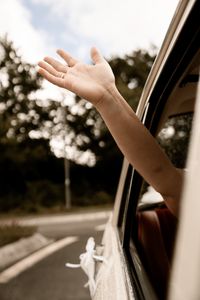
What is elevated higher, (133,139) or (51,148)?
(51,148)

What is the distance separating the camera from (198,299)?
61cm

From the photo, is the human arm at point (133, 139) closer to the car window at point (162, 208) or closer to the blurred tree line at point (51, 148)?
the car window at point (162, 208)

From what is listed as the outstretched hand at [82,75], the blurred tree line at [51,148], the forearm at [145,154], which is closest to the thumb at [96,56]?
the outstretched hand at [82,75]

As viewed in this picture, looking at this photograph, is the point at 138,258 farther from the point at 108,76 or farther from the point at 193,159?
the point at 193,159

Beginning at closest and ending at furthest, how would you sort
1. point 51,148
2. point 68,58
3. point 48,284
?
point 68,58, point 48,284, point 51,148

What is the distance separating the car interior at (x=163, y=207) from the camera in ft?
5.59

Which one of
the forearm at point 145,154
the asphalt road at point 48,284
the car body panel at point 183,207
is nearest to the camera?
the car body panel at point 183,207

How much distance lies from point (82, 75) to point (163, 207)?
1110 mm

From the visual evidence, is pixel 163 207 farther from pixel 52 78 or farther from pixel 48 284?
pixel 48 284

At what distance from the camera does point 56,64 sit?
158 centimetres

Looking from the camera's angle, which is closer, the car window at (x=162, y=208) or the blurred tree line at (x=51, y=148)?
the car window at (x=162, y=208)

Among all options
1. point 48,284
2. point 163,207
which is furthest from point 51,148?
point 163,207

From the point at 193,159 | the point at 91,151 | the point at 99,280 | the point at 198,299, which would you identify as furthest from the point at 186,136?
the point at 91,151

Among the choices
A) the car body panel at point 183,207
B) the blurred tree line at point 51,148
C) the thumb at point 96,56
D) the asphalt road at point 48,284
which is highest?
the blurred tree line at point 51,148
